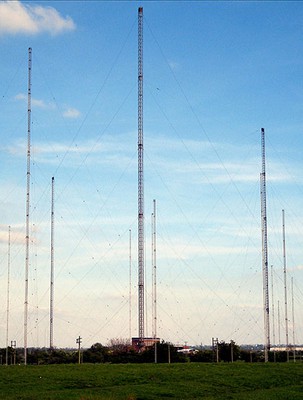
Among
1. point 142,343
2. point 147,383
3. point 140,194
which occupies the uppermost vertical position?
point 140,194

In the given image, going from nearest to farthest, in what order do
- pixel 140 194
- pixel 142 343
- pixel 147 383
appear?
pixel 147 383, pixel 140 194, pixel 142 343

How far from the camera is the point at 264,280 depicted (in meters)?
92.6

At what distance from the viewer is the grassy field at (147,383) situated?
48094 millimetres

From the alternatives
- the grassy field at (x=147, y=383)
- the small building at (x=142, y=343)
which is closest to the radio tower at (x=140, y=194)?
the small building at (x=142, y=343)

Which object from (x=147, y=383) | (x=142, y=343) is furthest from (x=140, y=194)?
(x=147, y=383)

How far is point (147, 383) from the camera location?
55.5 metres

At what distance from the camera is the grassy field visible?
48.1 metres

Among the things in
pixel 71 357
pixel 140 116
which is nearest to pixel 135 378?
pixel 140 116

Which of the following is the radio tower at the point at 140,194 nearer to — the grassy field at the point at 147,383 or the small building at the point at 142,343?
the small building at the point at 142,343

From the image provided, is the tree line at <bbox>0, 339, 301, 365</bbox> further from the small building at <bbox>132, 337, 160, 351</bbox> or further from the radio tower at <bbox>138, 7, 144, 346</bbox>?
the radio tower at <bbox>138, 7, 144, 346</bbox>

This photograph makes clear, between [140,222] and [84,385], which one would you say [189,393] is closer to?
[84,385]

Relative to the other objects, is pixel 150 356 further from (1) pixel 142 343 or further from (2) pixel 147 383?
(2) pixel 147 383

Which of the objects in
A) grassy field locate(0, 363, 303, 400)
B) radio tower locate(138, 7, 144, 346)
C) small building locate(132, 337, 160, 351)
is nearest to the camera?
grassy field locate(0, 363, 303, 400)

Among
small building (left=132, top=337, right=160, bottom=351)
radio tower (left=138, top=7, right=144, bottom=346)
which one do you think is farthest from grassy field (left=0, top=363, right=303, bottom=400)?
small building (left=132, top=337, right=160, bottom=351)
